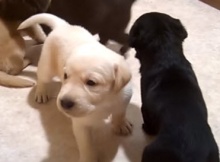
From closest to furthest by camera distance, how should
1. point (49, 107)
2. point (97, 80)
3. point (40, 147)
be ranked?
point (97, 80), point (40, 147), point (49, 107)

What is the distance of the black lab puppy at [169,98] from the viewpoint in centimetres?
130

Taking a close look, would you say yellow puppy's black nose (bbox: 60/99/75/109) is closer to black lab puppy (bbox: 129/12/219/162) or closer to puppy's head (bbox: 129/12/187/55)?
black lab puppy (bbox: 129/12/219/162)

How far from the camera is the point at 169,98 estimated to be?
1406 mm

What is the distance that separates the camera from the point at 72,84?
1.31 m

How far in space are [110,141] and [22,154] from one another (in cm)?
31

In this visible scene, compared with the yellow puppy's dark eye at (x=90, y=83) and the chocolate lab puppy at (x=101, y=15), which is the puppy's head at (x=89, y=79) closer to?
the yellow puppy's dark eye at (x=90, y=83)

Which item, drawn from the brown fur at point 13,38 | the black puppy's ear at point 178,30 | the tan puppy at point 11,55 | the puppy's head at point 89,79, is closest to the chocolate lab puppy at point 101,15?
the brown fur at point 13,38

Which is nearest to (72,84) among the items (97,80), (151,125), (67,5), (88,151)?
(97,80)

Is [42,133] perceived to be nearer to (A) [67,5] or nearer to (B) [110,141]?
(B) [110,141]

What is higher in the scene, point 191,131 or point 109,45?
point 191,131

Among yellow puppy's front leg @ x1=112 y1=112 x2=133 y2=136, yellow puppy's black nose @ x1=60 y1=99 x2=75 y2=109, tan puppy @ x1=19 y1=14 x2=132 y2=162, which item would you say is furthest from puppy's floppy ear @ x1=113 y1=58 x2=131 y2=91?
yellow puppy's front leg @ x1=112 y1=112 x2=133 y2=136

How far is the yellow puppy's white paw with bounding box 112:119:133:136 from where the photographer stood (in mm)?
1623

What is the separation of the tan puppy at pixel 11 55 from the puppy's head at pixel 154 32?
0.52m

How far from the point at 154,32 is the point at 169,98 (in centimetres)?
25
